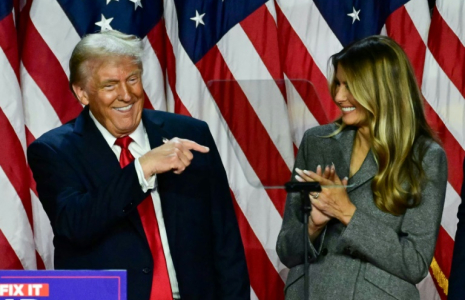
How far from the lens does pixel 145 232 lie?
2.42 m

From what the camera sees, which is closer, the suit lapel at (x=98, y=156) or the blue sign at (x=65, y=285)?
the blue sign at (x=65, y=285)

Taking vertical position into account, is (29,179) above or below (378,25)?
below

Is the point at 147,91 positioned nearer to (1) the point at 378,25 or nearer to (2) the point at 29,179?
(2) the point at 29,179

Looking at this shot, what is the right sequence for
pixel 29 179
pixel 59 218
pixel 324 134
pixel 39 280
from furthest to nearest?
pixel 29 179
pixel 324 134
pixel 59 218
pixel 39 280

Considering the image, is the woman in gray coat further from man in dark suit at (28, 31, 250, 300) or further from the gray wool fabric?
man in dark suit at (28, 31, 250, 300)

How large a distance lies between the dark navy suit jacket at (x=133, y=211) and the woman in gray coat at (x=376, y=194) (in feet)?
0.81

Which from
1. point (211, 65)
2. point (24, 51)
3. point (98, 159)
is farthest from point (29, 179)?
point (98, 159)

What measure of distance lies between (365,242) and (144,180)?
0.67 metres

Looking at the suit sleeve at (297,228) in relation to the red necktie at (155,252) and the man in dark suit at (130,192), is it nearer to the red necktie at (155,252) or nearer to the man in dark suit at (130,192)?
the man in dark suit at (130,192)

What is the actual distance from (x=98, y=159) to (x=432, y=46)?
1935mm

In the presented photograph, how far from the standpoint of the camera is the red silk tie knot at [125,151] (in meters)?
2.50

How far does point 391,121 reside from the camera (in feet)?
7.93

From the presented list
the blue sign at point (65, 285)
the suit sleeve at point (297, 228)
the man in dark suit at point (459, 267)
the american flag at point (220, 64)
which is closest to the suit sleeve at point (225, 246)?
the suit sleeve at point (297, 228)

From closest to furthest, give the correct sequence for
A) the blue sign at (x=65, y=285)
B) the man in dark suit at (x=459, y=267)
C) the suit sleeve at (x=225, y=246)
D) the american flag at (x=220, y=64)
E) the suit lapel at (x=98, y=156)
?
1. the blue sign at (x=65, y=285)
2. the man in dark suit at (x=459, y=267)
3. the suit lapel at (x=98, y=156)
4. the suit sleeve at (x=225, y=246)
5. the american flag at (x=220, y=64)
